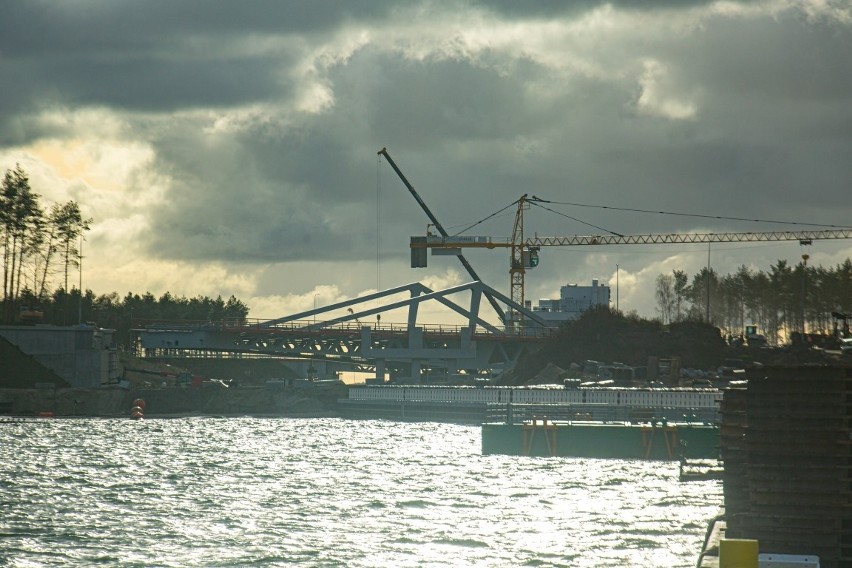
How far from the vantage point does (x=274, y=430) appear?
131250 mm

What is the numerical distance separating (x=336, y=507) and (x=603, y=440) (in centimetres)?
4099

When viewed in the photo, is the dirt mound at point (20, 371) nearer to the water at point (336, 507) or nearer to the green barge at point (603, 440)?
the water at point (336, 507)

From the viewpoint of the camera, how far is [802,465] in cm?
3572

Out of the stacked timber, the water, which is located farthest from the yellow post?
the water

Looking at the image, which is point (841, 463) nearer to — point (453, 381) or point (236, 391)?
point (236, 391)

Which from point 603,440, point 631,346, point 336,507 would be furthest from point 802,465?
point 631,346

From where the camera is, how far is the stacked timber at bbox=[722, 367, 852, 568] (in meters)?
35.3

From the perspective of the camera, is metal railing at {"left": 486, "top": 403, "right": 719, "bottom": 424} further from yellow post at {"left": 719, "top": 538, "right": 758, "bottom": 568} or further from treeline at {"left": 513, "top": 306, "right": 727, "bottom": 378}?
yellow post at {"left": 719, "top": 538, "right": 758, "bottom": 568}

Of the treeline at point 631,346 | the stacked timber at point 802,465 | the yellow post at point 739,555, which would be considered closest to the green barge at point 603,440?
the stacked timber at point 802,465

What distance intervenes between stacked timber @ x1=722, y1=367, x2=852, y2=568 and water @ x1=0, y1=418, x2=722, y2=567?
22.6 feet

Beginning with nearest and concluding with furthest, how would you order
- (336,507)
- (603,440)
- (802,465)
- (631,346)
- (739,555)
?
(739,555)
(802,465)
(336,507)
(603,440)
(631,346)

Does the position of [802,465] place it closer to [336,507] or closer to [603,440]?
[336,507]

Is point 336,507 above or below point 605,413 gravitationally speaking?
below

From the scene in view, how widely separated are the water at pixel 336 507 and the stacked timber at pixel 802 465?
690 cm
